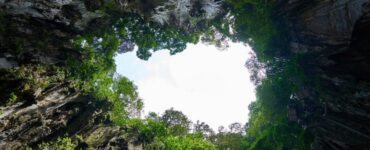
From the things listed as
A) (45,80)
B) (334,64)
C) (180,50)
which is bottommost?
(45,80)

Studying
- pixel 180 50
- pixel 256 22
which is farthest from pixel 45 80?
pixel 256 22

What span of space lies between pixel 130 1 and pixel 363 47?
21.9 metres

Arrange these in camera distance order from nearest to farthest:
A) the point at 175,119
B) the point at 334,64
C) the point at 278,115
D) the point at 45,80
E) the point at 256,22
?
the point at 334,64
the point at 45,80
the point at 256,22
the point at 278,115
the point at 175,119

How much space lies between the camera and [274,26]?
32.0 m

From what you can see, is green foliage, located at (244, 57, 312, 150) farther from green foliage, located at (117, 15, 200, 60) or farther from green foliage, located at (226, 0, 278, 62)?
green foliage, located at (117, 15, 200, 60)

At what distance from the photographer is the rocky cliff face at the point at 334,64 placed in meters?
19.8

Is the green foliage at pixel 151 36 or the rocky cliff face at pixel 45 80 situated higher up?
the green foliage at pixel 151 36

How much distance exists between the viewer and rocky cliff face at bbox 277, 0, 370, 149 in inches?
779

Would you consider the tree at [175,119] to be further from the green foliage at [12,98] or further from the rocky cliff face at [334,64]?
Result: the green foliage at [12,98]

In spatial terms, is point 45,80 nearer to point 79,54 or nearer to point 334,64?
point 79,54

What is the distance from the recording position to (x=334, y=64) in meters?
24.4

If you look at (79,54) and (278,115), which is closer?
(79,54)

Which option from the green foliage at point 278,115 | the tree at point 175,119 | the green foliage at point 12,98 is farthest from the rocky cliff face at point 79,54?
the tree at point 175,119

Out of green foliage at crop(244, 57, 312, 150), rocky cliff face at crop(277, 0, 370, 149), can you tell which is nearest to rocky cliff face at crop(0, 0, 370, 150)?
rocky cliff face at crop(277, 0, 370, 149)
